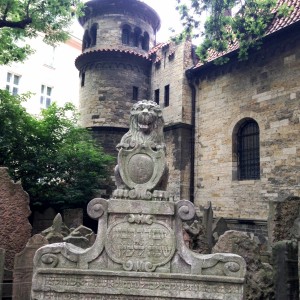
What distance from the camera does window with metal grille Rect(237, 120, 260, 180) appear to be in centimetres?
1468

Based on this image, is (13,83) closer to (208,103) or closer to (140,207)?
(208,103)

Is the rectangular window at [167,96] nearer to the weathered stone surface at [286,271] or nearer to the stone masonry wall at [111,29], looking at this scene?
the stone masonry wall at [111,29]

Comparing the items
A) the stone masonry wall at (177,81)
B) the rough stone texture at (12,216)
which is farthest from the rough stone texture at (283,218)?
the stone masonry wall at (177,81)

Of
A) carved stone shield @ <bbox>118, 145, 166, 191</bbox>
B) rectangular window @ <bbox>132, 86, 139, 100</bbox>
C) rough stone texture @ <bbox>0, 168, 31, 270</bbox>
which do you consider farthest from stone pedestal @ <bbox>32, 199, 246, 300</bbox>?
rectangular window @ <bbox>132, 86, 139, 100</bbox>

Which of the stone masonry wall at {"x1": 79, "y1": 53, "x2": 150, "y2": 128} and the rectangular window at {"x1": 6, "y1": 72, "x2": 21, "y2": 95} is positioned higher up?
the rectangular window at {"x1": 6, "y1": 72, "x2": 21, "y2": 95}

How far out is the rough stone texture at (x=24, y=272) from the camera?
5891 millimetres

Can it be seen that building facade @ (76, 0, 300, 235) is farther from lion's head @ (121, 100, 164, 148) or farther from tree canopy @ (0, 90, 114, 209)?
Result: lion's head @ (121, 100, 164, 148)

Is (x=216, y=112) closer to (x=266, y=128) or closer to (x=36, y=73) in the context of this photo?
(x=266, y=128)

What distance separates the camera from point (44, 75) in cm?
3089

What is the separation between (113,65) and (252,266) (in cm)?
1490

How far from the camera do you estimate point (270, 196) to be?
13.3 metres

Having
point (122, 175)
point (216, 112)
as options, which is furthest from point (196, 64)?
point (122, 175)

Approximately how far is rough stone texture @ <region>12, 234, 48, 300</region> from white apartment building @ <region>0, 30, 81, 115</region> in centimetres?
2272

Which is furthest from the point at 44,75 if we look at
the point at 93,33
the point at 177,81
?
the point at 177,81
